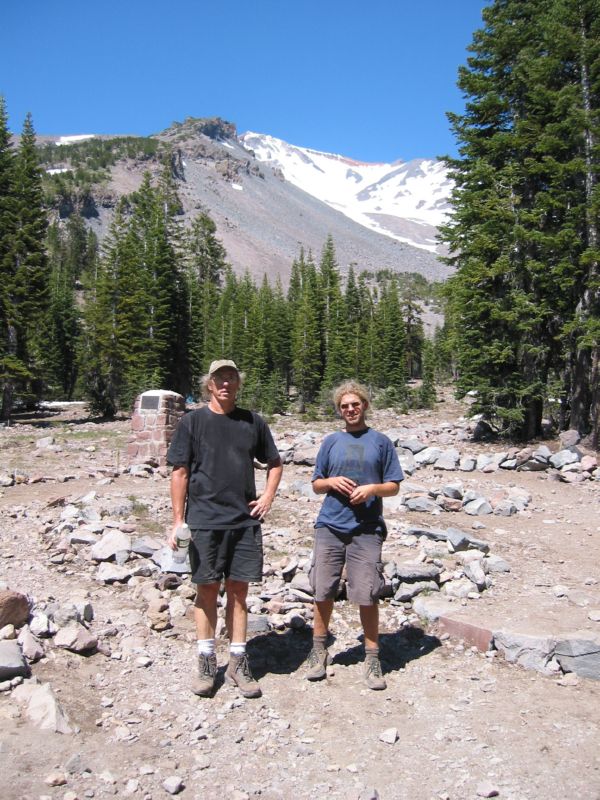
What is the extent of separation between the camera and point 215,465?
3.97 m

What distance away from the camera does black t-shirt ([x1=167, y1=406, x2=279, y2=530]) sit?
395 cm

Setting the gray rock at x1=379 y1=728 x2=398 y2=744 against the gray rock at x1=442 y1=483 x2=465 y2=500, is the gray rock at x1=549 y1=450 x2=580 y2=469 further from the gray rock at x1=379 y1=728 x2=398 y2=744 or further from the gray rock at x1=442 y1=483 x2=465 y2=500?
the gray rock at x1=379 y1=728 x2=398 y2=744

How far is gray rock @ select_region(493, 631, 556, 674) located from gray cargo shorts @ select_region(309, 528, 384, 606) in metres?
1.29

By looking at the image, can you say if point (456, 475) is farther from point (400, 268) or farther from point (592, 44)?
point (400, 268)

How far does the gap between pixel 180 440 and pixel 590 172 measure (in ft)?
51.5

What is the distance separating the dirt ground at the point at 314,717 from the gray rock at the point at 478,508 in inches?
117

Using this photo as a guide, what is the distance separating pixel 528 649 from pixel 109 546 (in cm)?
438

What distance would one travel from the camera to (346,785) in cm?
311

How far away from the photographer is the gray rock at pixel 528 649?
4.39 m

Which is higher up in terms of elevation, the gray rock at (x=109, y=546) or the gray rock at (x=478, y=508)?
the gray rock at (x=109, y=546)

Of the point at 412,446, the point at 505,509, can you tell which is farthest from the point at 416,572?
the point at 412,446

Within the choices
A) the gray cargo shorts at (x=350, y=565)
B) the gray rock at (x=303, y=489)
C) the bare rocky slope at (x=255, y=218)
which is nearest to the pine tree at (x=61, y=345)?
the gray rock at (x=303, y=489)

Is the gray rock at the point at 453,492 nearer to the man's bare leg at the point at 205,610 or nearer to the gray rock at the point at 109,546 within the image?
Result: the gray rock at the point at 109,546

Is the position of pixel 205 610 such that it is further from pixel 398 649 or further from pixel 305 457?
pixel 305 457
